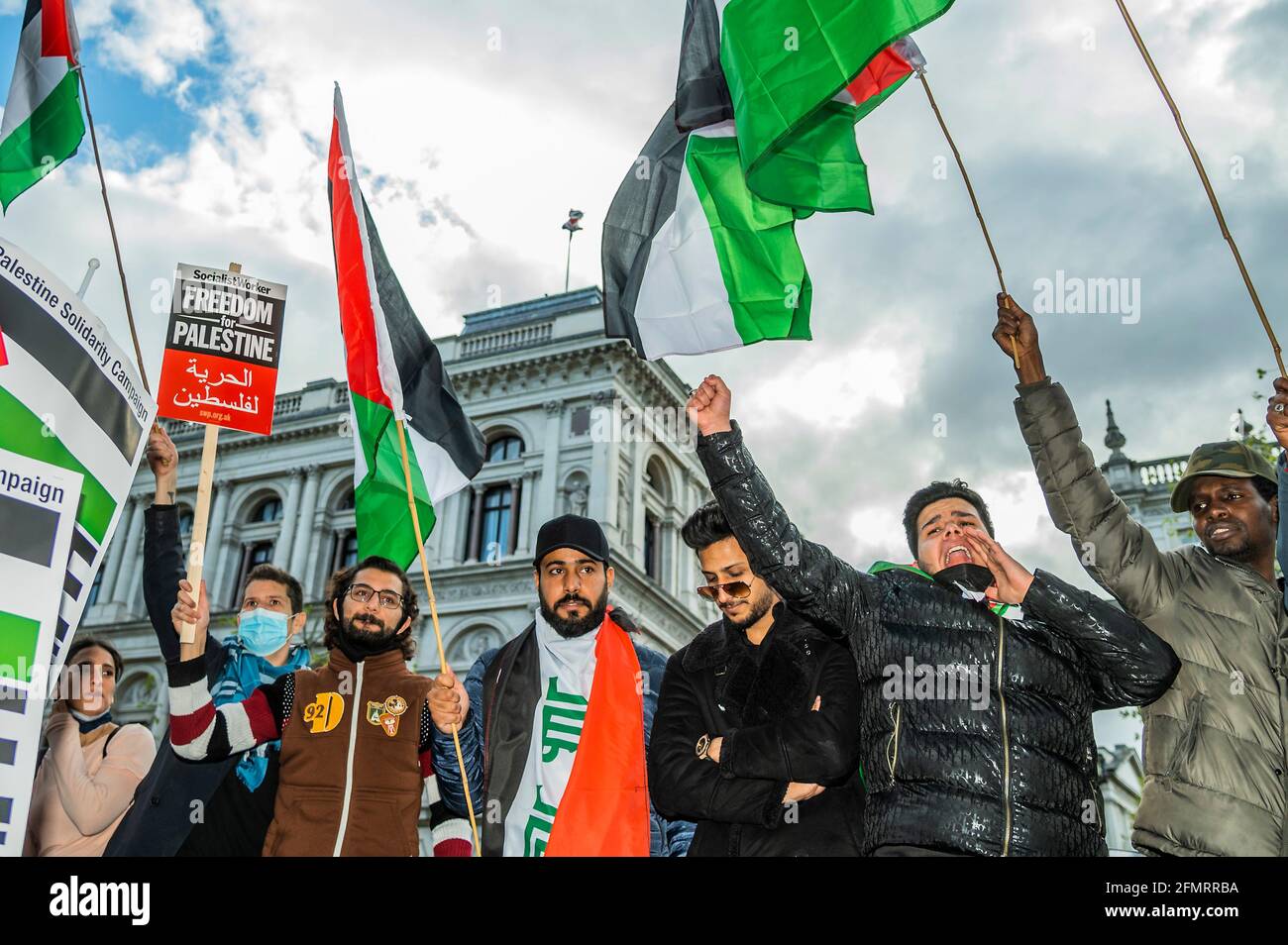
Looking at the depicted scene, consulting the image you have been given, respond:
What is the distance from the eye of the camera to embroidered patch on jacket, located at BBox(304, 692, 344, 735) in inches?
146

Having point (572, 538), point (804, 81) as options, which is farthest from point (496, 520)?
point (804, 81)

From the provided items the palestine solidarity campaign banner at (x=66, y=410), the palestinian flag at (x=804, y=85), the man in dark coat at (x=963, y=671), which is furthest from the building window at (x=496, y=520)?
the man in dark coat at (x=963, y=671)

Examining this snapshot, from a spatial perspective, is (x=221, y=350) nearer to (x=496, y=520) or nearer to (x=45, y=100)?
(x=45, y=100)

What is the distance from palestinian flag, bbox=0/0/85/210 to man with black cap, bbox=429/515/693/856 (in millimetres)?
2883

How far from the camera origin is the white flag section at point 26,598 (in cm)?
267

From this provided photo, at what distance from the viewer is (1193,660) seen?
10.7 ft

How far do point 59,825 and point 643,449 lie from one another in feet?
71.4

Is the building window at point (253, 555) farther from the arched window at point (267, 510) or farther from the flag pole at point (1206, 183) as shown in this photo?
the flag pole at point (1206, 183)

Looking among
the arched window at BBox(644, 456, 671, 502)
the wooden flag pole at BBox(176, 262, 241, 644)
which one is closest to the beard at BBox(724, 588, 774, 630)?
the wooden flag pole at BBox(176, 262, 241, 644)

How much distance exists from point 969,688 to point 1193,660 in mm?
908

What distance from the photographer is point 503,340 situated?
88.2 ft

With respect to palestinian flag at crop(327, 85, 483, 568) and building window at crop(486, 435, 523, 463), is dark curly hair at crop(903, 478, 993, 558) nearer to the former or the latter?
palestinian flag at crop(327, 85, 483, 568)
